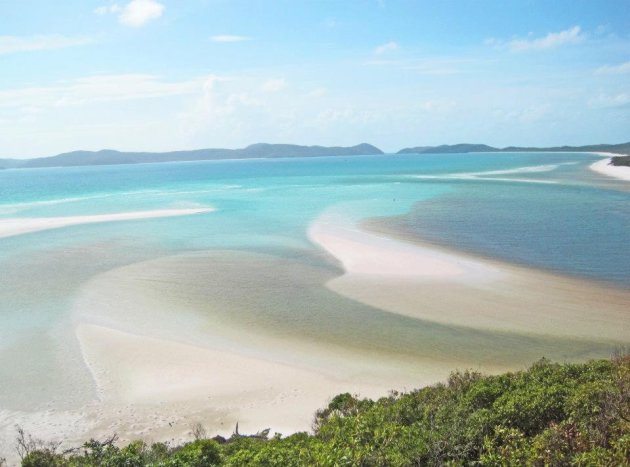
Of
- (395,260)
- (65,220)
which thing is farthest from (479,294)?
(65,220)

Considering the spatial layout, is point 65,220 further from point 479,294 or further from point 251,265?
point 479,294

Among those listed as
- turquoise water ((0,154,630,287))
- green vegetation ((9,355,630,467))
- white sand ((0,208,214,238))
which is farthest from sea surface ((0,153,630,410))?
green vegetation ((9,355,630,467))

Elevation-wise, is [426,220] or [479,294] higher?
[426,220]

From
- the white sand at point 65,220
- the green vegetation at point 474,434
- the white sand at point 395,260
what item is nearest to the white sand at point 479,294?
the white sand at point 395,260

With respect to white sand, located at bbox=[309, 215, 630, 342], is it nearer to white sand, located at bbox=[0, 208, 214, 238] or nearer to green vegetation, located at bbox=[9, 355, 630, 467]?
green vegetation, located at bbox=[9, 355, 630, 467]

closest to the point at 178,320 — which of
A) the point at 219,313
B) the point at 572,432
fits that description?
the point at 219,313

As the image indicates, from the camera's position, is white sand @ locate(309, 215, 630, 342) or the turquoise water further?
the turquoise water

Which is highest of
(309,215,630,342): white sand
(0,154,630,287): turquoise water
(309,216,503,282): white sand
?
(0,154,630,287): turquoise water
